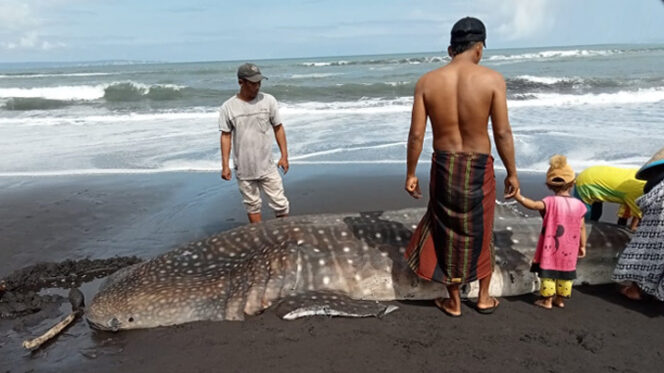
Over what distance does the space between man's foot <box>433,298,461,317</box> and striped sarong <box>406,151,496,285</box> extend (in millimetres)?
342

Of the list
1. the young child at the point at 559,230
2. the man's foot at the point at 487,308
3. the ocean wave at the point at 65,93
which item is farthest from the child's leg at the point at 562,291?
the ocean wave at the point at 65,93

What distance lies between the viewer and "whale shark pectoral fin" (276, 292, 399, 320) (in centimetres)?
398

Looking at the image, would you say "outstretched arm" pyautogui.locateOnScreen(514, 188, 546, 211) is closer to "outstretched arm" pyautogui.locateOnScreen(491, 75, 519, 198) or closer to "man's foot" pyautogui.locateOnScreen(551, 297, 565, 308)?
"outstretched arm" pyautogui.locateOnScreen(491, 75, 519, 198)

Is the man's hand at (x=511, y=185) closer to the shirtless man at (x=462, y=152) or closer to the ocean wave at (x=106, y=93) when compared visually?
the shirtless man at (x=462, y=152)

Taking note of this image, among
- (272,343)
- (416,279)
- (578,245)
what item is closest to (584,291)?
(578,245)

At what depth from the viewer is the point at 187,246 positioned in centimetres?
469

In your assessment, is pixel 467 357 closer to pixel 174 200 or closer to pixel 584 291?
pixel 584 291

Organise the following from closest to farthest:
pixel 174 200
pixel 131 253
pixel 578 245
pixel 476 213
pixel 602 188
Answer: pixel 476 213 → pixel 578 245 → pixel 602 188 → pixel 131 253 → pixel 174 200

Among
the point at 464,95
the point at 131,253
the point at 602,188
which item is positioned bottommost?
the point at 131,253

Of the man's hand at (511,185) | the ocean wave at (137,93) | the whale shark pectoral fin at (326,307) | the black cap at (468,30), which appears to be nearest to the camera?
the black cap at (468,30)

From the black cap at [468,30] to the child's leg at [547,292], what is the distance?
79.4 inches

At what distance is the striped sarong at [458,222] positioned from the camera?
3.55m

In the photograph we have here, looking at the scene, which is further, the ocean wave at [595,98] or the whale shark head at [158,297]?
the ocean wave at [595,98]

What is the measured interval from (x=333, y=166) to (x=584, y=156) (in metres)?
4.58
